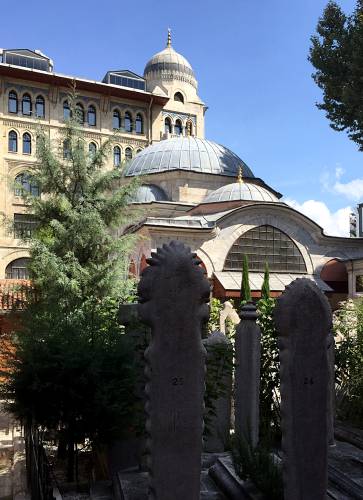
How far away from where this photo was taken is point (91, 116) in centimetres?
3697

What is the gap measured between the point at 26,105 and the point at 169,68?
43.6 ft

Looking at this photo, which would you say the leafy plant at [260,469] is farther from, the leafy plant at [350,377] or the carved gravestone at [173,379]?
the leafy plant at [350,377]

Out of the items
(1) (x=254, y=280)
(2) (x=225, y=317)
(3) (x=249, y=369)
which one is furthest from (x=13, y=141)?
(3) (x=249, y=369)

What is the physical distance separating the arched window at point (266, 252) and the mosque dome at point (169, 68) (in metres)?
22.1

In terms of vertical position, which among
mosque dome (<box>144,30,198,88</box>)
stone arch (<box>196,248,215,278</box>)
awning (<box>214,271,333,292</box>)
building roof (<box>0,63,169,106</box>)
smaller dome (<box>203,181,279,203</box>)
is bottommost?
awning (<box>214,271,333,292</box>)

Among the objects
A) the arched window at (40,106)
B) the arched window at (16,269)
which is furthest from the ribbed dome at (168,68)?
the arched window at (16,269)

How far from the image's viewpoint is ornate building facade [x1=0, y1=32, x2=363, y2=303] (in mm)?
23781

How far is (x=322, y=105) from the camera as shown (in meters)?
16.9

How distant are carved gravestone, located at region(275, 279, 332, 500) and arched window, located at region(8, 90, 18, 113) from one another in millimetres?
34510

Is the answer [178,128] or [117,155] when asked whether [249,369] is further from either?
[178,128]

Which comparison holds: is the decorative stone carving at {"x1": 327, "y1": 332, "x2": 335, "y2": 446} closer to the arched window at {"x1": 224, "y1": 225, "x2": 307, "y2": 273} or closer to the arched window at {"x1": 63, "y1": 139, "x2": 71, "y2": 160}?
the arched window at {"x1": 63, "y1": 139, "x2": 71, "y2": 160}

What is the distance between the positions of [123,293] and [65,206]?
238cm

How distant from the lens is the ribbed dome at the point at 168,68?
1626 inches

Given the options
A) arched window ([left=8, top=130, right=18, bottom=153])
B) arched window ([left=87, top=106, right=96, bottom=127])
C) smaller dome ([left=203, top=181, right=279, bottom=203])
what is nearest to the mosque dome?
arched window ([left=87, top=106, right=96, bottom=127])
